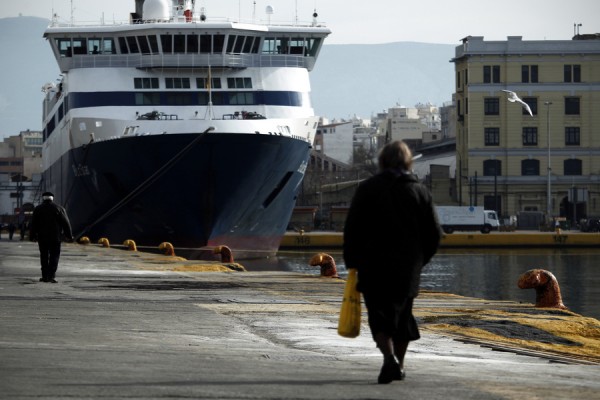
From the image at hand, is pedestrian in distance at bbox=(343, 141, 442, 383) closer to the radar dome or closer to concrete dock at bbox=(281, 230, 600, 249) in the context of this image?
the radar dome

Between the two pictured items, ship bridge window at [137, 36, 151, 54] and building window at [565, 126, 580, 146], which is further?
building window at [565, 126, 580, 146]

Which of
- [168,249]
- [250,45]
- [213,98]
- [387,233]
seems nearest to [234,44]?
[250,45]

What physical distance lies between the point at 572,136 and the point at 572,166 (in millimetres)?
2191

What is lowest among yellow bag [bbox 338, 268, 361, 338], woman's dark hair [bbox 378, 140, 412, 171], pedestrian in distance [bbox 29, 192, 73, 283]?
yellow bag [bbox 338, 268, 361, 338]

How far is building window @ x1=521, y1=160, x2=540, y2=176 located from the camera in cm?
10019

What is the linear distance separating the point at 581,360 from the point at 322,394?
416cm

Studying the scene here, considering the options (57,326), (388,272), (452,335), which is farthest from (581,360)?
(57,326)

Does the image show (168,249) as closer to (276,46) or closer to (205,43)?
(205,43)

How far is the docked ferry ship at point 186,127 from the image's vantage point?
45281 millimetres

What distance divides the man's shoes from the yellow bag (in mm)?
626

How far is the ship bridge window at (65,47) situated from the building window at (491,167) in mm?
53778

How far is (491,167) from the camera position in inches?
3952

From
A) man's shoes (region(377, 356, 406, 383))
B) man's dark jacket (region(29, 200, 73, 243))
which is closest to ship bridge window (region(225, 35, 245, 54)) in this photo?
man's dark jacket (region(29, 200, 73, 243))

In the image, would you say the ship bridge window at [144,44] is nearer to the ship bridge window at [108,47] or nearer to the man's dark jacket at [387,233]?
the ship bridge window at [108,47]
